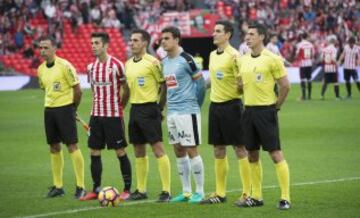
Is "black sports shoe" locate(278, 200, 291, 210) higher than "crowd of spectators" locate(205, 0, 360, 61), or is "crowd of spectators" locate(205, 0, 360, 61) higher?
"black sports shoe" locate(278, 200, 291, 210)

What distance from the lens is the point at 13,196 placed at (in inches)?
494

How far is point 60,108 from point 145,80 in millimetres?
1424

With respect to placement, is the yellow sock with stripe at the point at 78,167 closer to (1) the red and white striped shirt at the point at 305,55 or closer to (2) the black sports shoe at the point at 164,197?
(2) the black sports shoe at the point at 164,197

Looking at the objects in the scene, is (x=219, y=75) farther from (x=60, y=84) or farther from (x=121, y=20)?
(x=121, y=20)

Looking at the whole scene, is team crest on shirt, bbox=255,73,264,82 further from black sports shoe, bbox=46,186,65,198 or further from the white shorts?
black sports shoe, bbox=46,186,65,198

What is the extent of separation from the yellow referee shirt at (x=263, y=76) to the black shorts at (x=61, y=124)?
115 inches

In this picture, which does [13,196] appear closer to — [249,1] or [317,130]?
[317,130]

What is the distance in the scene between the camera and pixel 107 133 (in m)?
12.3

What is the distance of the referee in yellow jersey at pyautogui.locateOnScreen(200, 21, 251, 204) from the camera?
11602 mm

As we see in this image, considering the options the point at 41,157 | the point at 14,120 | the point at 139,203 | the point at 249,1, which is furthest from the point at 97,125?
the point at 249,1

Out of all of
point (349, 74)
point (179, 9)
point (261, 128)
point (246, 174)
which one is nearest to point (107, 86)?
point (246, 174)

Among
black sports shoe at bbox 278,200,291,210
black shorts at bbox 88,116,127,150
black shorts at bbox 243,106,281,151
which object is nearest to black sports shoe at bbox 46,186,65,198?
black shorts at bbox 88,116,127,150

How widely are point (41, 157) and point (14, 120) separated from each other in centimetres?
816

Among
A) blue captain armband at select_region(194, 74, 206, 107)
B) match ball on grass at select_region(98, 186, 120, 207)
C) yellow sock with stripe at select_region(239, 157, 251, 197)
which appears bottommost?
match ball on grass at select_region(98, 186, 120, 207)
